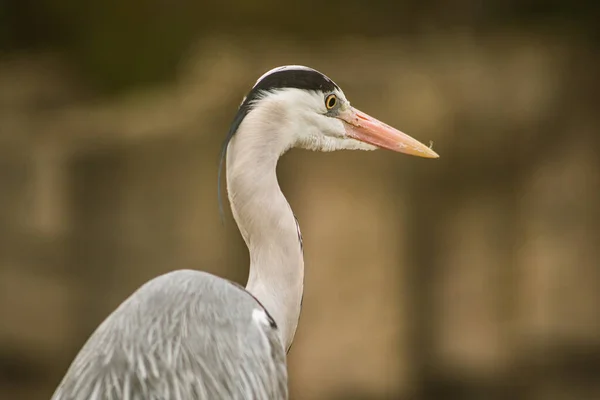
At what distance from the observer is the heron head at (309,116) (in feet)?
6.46

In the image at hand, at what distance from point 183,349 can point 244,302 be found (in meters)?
0.18

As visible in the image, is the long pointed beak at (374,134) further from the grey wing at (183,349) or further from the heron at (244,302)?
the grey wing at (183,349)

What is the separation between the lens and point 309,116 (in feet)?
6.66

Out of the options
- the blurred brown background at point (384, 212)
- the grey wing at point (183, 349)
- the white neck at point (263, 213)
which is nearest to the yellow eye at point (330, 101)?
the white neck at point (263, 213)

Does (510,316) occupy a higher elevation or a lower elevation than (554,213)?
lower

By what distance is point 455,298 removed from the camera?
3914 millimetres

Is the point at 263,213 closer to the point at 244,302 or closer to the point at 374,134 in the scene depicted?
the point at 244,302

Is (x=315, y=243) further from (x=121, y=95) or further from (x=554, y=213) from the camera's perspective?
(x=121, y=95)

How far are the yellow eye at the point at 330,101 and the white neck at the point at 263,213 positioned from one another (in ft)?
0.43

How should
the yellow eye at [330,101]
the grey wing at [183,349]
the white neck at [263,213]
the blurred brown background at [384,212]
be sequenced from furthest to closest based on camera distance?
the blurred brown background at [384,212] → the yellow eye at [330,101] → the white neck at [263,213] → the grey wing at [183,349]

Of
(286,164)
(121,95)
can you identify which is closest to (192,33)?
(121,95)

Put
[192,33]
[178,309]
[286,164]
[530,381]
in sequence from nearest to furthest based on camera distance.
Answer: [178,309], [286,164], [530,381], [192,33]

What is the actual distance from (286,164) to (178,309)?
2008 millimetres

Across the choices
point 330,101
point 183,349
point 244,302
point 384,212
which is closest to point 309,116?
point 330,101
